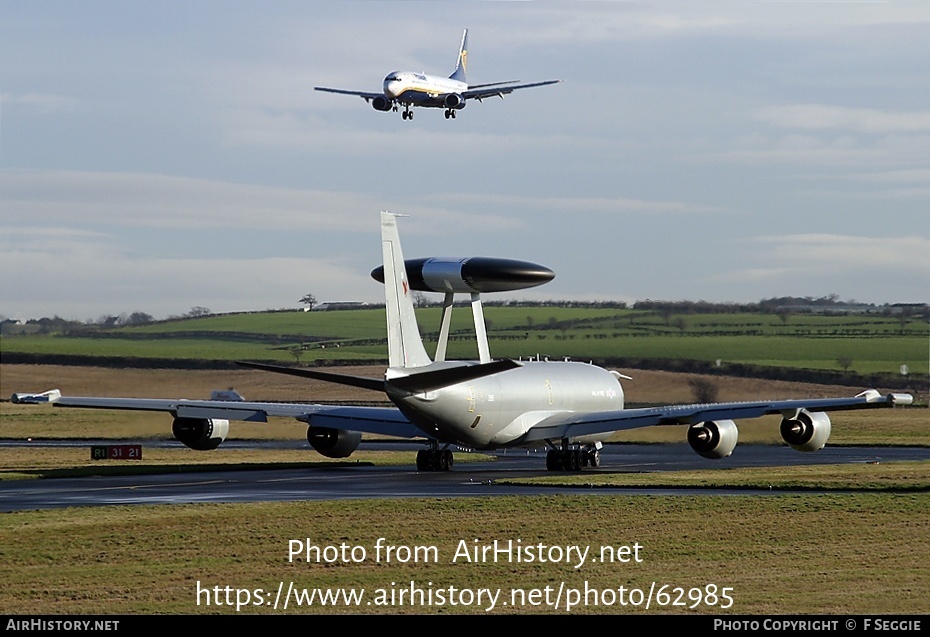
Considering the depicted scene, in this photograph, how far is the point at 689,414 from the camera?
146ft

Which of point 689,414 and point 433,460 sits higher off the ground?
point 689,414

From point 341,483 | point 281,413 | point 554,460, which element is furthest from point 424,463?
point 341,483

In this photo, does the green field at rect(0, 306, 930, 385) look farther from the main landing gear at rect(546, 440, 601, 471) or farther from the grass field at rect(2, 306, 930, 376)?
A: the main landing gear at rect(546, 440, 601, 471)

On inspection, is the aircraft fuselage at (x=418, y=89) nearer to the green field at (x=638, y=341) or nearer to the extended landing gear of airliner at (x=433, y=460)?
the green field at (x=638, y=341)

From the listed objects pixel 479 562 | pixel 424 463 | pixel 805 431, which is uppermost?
pixel 805 431

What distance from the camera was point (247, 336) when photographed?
11344 centimetres

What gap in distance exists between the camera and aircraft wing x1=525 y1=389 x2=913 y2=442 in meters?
41.7

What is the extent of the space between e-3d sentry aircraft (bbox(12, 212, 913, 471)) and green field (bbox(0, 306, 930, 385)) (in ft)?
92.9

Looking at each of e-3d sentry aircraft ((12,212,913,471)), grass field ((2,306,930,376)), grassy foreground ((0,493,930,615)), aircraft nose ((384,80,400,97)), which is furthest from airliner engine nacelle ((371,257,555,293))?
grass field ((2,306,930,376))

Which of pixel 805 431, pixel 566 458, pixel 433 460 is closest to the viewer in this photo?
pixel 805 431

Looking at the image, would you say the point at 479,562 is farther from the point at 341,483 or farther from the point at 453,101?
the point at 453,101

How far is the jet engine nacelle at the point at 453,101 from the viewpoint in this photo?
75125 millimetres

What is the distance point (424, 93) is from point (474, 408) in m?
34.1

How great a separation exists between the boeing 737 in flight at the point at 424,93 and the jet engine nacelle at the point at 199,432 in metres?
29.7
